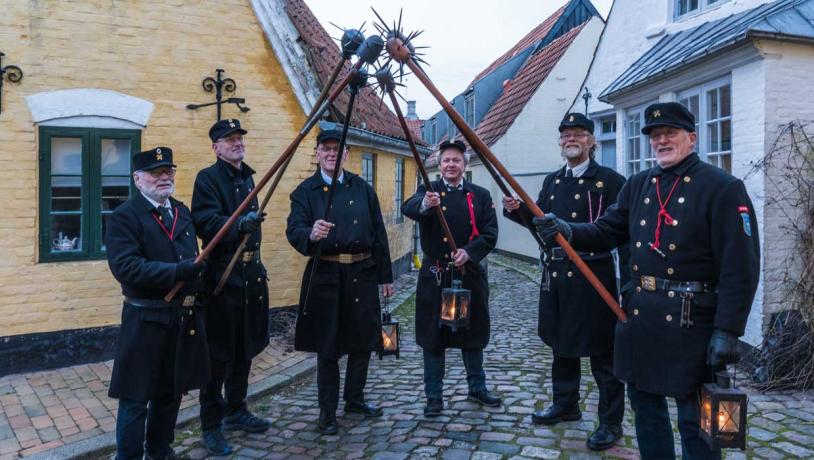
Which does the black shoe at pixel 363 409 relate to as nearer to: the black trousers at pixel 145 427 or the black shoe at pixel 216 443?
the black shoe at pixel 216 443

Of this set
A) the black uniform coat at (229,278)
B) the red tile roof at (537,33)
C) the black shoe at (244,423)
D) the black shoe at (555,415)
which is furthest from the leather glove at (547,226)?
the red tile roof at (537,33)

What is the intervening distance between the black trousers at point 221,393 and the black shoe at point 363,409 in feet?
2.62

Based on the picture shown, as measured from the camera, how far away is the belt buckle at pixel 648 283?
3.14 metres

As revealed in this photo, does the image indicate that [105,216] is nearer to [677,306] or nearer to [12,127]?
[12,127]

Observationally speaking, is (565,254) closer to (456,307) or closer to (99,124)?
(456,307)

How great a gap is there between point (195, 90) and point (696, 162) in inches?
209

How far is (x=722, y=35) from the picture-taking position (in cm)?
582

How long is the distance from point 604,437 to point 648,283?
136 centimetres

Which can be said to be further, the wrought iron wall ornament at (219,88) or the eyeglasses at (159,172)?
the wrought iron wall ornament at (219,88)

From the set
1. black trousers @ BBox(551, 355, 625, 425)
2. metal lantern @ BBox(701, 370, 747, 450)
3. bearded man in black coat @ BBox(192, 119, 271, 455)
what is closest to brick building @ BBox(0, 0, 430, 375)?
bearded man in black coat @ BBox(192, 119, 271, 455)

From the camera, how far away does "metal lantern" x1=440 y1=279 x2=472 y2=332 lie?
4.39 metres

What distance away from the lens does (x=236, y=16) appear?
682 centimetres

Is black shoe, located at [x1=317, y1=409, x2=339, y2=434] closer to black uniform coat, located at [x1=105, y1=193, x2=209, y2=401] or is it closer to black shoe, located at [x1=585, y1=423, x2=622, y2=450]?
black uniform coat, located at [x1=105, y1=193, x2=209, y2=401]

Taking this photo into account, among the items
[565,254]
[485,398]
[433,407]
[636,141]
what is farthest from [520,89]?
[433,407]
